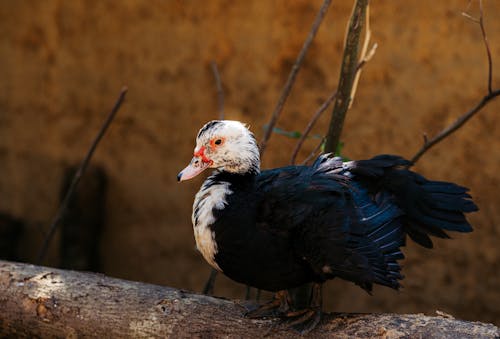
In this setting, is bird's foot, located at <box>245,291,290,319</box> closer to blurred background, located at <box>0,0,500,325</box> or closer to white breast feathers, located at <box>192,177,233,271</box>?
white breast feathers, located at <box>192,177,233,271</box>

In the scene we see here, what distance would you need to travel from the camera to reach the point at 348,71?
88.6 inches

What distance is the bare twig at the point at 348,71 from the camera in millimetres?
2207

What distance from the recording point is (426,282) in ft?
10.0

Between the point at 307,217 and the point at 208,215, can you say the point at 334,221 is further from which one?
the point at 208,215

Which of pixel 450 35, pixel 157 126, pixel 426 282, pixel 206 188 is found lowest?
pixel 206 188

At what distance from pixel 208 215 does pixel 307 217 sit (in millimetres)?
256

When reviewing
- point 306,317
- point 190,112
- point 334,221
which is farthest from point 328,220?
point 190,112

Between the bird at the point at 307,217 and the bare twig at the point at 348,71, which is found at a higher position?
the bare twig at the point at 348,71

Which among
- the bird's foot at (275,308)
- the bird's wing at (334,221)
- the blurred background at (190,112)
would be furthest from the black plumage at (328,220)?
the blurred background at (190,112)

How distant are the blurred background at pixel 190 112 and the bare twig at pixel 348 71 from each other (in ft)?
2.52

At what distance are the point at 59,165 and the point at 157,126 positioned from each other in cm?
57

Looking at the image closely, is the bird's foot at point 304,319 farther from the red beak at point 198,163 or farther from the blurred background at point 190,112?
the blurred background at point 190,112

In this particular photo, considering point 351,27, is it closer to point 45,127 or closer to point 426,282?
point 426,282

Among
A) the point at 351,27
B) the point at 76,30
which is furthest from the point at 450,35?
the point at 76,30
